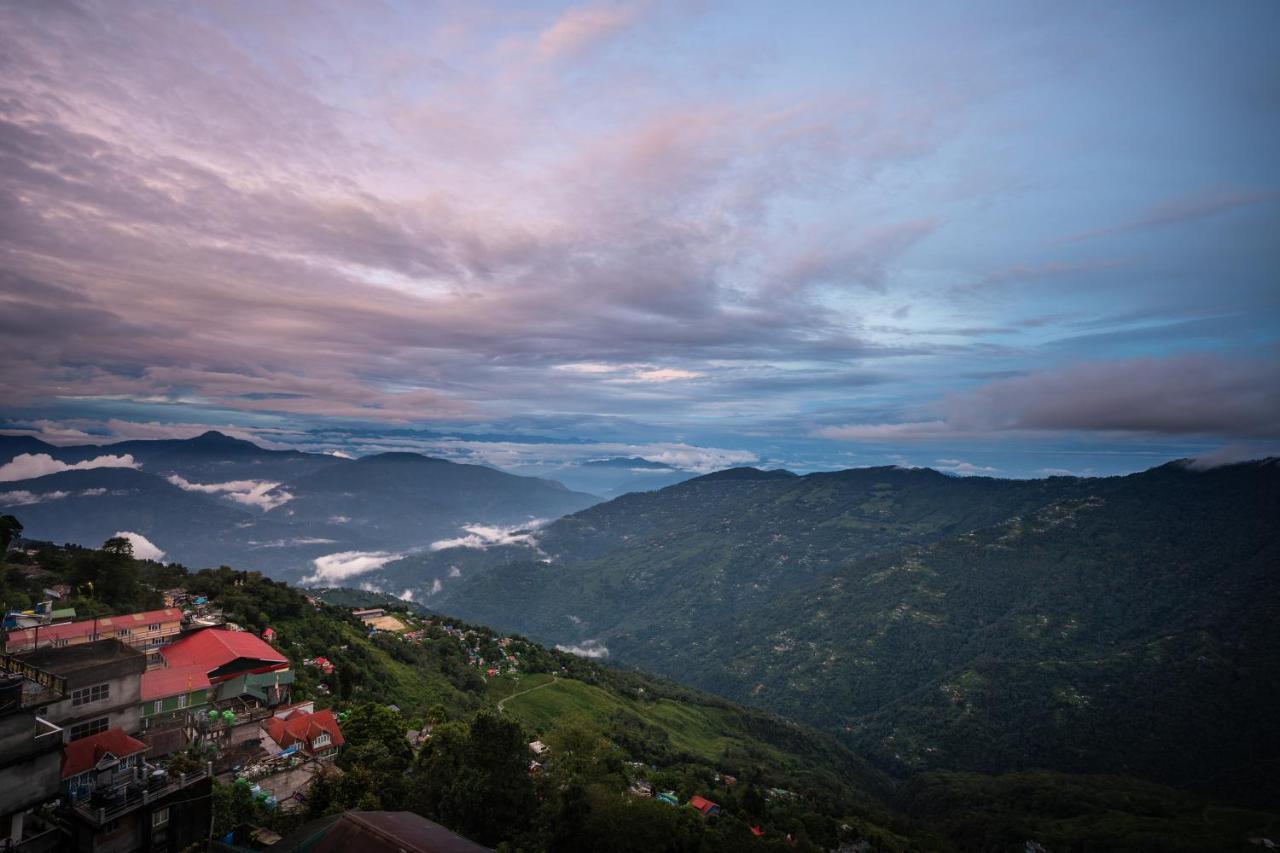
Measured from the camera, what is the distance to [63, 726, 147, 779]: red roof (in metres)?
24.6

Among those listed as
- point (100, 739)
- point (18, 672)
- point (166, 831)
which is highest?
point (18, 672)

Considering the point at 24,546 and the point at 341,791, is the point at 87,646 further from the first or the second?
the point at 24,546

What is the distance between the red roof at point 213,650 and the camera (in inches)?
1613

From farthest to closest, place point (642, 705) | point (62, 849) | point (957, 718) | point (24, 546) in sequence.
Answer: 1. point (957, 718)
2. point (642, 705)
3. point (24, 546)
4. point (62, 849)

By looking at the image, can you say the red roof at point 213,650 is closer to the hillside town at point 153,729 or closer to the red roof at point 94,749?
the hillside town at point 153,729

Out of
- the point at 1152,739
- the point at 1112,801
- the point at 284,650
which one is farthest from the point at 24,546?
the point at 1152,739

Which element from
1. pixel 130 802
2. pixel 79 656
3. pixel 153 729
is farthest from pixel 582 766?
pixel 79 656

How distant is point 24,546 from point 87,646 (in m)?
78.9

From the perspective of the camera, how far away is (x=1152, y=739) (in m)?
171

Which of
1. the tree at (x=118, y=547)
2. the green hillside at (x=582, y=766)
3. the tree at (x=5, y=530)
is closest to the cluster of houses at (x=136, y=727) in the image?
the green hillside at (x=582, y=766)

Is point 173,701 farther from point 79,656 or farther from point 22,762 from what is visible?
point 22,762

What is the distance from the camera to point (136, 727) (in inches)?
1174

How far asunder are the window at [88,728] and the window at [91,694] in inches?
37.9

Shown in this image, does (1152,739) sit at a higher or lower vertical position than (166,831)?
lower
